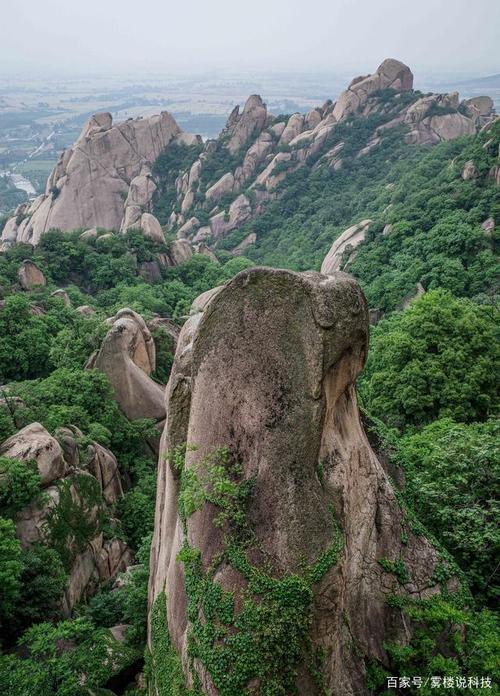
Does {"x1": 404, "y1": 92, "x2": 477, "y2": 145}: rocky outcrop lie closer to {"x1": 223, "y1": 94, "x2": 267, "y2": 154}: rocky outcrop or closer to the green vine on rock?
{"x1": 223, "y1": 94, "x2": 267, "y2": 154}: rocky outcrop

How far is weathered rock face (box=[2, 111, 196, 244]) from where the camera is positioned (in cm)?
6438

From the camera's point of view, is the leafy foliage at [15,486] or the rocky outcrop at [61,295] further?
the rocky outcrop at [61,295]

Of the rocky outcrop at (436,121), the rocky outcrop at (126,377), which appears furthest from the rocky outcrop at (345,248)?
the rocky outcrop at (436,121)

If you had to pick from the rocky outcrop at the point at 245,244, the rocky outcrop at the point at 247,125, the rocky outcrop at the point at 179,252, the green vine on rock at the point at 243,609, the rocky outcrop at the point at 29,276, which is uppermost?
the rocky outcrop at the point at 247,125

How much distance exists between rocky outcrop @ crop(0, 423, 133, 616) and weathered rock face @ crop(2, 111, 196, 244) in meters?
47.9

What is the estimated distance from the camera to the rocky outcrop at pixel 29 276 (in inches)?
1369

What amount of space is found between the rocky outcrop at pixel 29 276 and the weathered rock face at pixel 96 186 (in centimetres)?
2567

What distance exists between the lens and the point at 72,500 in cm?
1508

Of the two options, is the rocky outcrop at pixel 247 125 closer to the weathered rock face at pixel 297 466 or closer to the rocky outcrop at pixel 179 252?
the rocky outcrop at pixel 179 252

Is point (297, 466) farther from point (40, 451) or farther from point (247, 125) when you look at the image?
point (247, 125)

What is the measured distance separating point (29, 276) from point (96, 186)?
1394 inches

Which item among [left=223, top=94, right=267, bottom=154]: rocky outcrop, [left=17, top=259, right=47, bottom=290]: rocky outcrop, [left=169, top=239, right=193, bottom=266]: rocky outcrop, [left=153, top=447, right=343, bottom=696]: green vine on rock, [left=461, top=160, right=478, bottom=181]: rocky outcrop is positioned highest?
[left=223, top=94, right=267, bottom=154]: rocky outcrop

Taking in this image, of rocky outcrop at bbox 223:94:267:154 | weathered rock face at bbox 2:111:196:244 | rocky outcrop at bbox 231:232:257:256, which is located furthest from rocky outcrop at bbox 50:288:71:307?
rocky outcrop at bbox 223:94:267:154

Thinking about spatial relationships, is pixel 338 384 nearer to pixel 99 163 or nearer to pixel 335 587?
pixel 335 587
